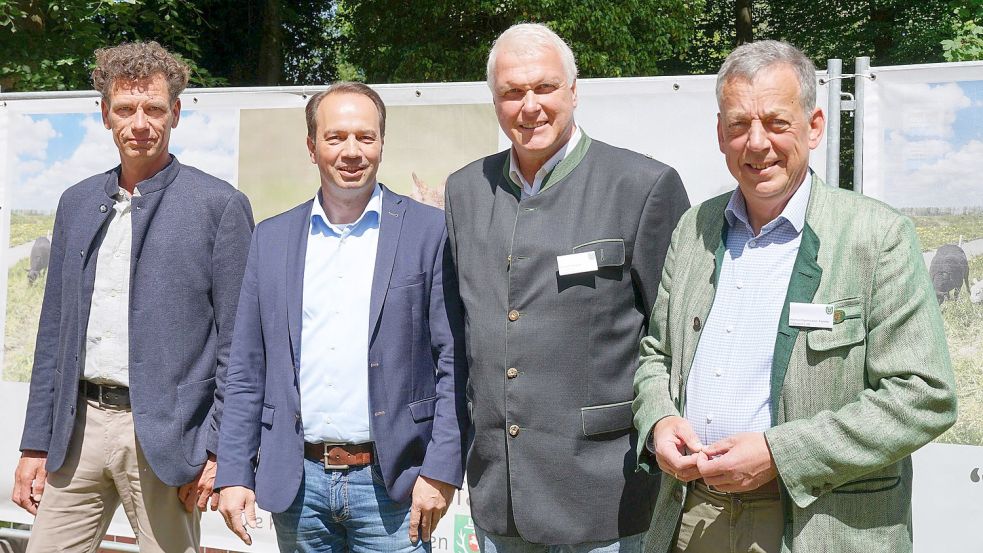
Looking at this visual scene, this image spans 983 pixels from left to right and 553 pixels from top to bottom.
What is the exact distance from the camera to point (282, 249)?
280 cm

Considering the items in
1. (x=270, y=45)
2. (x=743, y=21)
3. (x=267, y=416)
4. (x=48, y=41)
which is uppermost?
(x=743, y=21)

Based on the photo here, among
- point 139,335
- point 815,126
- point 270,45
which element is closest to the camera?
point 815,126

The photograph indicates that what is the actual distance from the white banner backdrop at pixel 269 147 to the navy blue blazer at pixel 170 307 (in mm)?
1244

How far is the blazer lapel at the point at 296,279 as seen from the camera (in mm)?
2713

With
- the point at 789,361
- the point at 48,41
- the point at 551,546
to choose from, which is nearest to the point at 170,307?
the point at 551,546

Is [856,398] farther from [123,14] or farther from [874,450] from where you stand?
[123,14]

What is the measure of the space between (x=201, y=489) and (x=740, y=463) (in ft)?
5.67

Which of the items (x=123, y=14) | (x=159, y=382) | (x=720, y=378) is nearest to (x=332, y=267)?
(x=159, y=382)

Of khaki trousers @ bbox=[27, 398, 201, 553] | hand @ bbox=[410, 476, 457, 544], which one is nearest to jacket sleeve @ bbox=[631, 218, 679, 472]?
hand @ bbox=[410, 476, 457, 544]

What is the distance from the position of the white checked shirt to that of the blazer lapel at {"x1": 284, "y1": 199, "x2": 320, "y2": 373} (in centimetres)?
63

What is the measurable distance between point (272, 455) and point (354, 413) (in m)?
0.25

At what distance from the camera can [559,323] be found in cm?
247

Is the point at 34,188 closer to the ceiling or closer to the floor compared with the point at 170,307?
closer to the ceiling

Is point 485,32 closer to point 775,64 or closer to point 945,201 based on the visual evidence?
point 945,201
